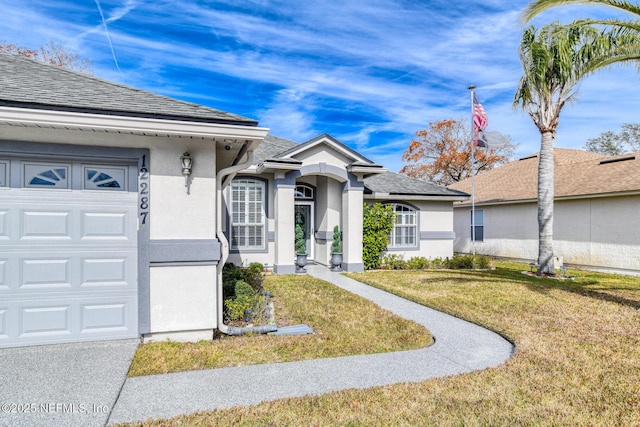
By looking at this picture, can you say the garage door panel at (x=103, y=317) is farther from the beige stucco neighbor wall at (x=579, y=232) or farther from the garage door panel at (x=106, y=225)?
the beige stucco neighbor wall at (x=579, y=232)

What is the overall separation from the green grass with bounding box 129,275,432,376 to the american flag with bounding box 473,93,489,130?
34.3 ft

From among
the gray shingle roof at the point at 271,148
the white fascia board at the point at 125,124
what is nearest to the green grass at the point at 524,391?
the white fascia board at the point at 125,124

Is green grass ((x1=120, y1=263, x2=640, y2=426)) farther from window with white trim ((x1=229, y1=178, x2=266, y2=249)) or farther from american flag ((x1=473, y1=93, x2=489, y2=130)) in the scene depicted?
american flag ((x1=473, y1=93, x2=489, y2=130))

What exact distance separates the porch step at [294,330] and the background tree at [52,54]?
883 inches

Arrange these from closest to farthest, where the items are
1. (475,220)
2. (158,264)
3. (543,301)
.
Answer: (158,264) → (543,301) → (475,220)

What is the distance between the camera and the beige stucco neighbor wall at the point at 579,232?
12781mm

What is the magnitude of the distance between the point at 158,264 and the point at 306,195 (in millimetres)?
9151

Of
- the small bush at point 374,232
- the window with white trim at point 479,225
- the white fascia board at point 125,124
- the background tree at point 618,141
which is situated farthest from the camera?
the background tree at point 618,141

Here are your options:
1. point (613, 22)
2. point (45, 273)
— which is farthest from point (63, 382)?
point (613, 22)

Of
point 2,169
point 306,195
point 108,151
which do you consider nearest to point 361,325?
point 108,151

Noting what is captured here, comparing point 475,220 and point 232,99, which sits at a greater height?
point 232,99

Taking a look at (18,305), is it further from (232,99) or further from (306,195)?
(232,99)

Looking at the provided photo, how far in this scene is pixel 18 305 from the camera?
191 inches

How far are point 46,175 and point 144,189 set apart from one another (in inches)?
49.4
